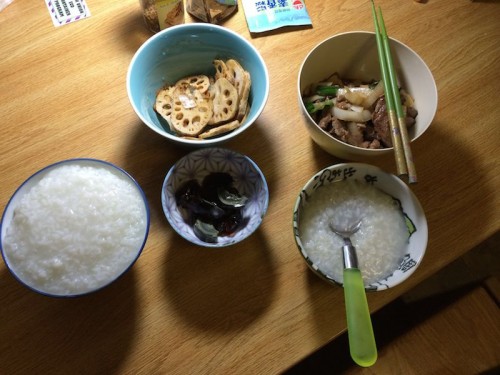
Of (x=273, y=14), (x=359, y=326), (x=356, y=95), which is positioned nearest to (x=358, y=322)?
(x=359, y=326)

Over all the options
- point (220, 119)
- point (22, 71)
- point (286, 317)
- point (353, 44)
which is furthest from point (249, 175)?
point (22, 71)

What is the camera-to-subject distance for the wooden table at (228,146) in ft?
2.56

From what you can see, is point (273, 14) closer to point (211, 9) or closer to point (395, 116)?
point (211, 9)

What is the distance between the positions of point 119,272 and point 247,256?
0.26 metres

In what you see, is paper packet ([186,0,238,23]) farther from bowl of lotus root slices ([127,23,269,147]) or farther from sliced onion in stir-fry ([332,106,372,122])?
sliced onion in stir-fry ([332,106,372,122])

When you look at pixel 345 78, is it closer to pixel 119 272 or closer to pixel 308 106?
pixel 308 106

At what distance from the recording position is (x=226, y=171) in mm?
866

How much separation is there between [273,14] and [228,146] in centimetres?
40

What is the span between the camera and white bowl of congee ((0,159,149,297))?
717 mm

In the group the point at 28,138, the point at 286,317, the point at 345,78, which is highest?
the point at 28,138

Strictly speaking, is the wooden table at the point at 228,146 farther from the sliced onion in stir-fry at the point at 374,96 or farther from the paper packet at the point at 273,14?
the sliced onion in stir-fry at the point at 374,96

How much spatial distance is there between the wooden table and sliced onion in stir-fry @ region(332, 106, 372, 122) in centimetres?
10

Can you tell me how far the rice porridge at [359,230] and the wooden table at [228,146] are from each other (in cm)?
6

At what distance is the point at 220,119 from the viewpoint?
2.95ft
